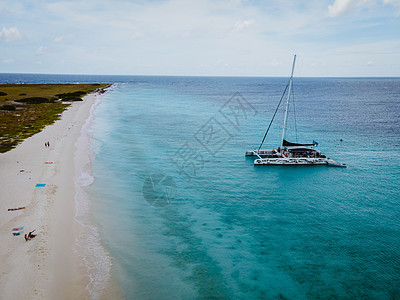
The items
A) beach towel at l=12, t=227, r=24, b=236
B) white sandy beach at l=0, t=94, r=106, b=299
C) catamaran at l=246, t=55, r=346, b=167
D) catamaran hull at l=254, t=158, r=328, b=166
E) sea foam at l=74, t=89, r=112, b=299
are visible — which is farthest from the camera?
catamaran hull at l=254, t=158, r=328, b=166

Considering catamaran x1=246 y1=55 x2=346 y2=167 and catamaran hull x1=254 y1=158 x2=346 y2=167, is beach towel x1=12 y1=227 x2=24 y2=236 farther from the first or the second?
catamaran hull x1=254 y1=158 x2=346 y2=167

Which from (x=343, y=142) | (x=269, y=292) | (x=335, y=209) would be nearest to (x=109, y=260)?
(x=269, y=292)

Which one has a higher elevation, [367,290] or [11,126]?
[11,126]

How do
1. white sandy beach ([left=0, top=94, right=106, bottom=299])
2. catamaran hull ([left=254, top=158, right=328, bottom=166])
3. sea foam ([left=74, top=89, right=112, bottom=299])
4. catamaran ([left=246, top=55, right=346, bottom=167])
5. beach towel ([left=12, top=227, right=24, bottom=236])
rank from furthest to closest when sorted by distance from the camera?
catamaran hull ([left=254, top=158, right=328, bottom=166]) < catamaran ([left=246, top=55, right=346, bottom=167]) < beach towel ([left=12, top=227, right=24, bottom=236]) < sea foam ([left=74, top=89, right=112, bottom=299]) < white sandy beach ([left=0, top=94, right=106, bottom=299])

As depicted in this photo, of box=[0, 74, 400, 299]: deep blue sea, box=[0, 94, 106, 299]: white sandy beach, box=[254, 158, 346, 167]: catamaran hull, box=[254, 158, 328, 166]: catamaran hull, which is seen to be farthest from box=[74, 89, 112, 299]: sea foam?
box=[254, 158, 328, 166]: catamaran hull

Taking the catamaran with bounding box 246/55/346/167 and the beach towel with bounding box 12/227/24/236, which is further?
the catamaran with bounding box 246/55/346/167

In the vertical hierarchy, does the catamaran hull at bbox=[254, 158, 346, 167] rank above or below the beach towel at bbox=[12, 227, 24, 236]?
above

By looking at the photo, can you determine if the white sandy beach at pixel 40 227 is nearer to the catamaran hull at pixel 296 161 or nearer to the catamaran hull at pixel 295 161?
the catamaran hull at pixel 296 161

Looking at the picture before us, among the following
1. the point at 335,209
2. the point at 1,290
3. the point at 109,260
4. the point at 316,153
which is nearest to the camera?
the point at 1,290

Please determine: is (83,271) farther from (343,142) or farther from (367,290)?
(343,142)
